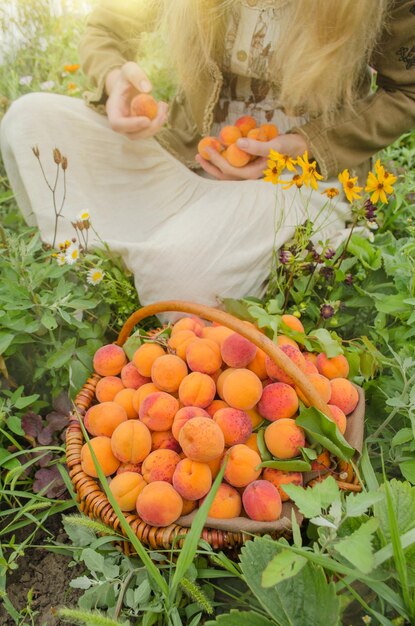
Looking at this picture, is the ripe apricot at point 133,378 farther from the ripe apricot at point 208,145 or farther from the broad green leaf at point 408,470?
the ripe apricot at point 208,145

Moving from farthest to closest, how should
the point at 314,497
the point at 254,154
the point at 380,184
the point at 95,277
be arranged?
the point at 254,154
the point at 95,277
the point at 380,184
the point at 314,497

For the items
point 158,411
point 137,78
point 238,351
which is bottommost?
point 158,411

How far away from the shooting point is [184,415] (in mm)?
1021

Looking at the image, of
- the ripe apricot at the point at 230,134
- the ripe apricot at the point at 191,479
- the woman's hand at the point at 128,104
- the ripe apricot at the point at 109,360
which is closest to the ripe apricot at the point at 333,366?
the ripe apricot at the point at 191,479

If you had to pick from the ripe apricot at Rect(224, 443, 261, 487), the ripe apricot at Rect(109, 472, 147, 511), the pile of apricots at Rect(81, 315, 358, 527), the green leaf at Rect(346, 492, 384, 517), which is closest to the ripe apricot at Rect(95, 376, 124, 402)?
the pile of apricots at Rect(81, 315, 358, 527)

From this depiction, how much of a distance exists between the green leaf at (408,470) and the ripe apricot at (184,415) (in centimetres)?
41

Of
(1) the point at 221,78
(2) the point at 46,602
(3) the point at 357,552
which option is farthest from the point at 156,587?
(1) the point at 221,78

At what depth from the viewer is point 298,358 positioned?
107 cm

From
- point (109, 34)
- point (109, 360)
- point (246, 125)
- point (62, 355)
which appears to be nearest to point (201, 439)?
point (109, 360)

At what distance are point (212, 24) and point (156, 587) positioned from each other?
1441 mm

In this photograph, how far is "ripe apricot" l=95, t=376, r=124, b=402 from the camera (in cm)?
116

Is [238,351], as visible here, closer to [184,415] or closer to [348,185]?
[184,415]

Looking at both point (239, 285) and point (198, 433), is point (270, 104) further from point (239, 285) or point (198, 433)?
point (198, 433)

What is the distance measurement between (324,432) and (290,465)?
0.29 feet
